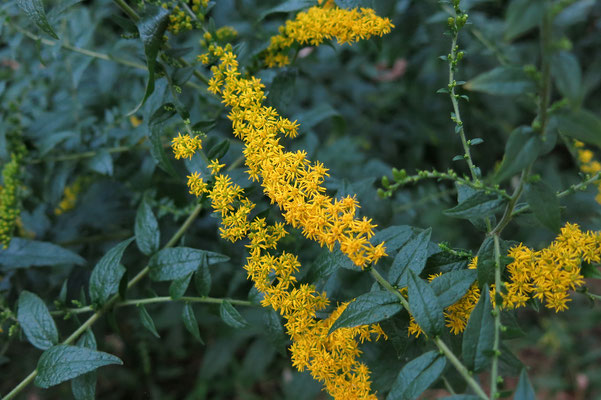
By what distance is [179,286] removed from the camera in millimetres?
2041

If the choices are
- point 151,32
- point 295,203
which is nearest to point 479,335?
point 295,203

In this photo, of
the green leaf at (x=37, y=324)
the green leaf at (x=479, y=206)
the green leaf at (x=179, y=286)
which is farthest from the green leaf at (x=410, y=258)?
the green leaf at (x=37, y=324)

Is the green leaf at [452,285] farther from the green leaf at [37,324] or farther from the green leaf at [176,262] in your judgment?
the green leaf at [37,324]

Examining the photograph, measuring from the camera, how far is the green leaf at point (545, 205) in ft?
4.86

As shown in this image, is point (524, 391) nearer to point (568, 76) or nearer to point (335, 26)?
point (568, 76)

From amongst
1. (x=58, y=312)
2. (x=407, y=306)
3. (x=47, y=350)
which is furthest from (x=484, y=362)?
(x=58, y=312)

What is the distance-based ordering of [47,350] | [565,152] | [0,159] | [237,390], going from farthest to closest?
1. [565,152]
2. [237,390]
3. [0,159]
4. [47,350]

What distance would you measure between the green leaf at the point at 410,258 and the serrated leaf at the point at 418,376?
27 cm

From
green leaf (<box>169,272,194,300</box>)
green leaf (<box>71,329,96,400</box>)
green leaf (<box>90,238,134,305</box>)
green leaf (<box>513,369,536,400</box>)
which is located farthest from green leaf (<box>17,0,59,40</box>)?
green leaf (<box>513,369,536,400</box>)

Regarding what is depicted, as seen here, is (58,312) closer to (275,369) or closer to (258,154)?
(258,154)

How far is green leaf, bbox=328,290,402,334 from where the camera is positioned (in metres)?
1.62

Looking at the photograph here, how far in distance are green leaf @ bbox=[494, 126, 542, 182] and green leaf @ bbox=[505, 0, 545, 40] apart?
11.5 inches

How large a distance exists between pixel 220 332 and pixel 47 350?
2134 millimetres

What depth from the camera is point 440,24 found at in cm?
351
